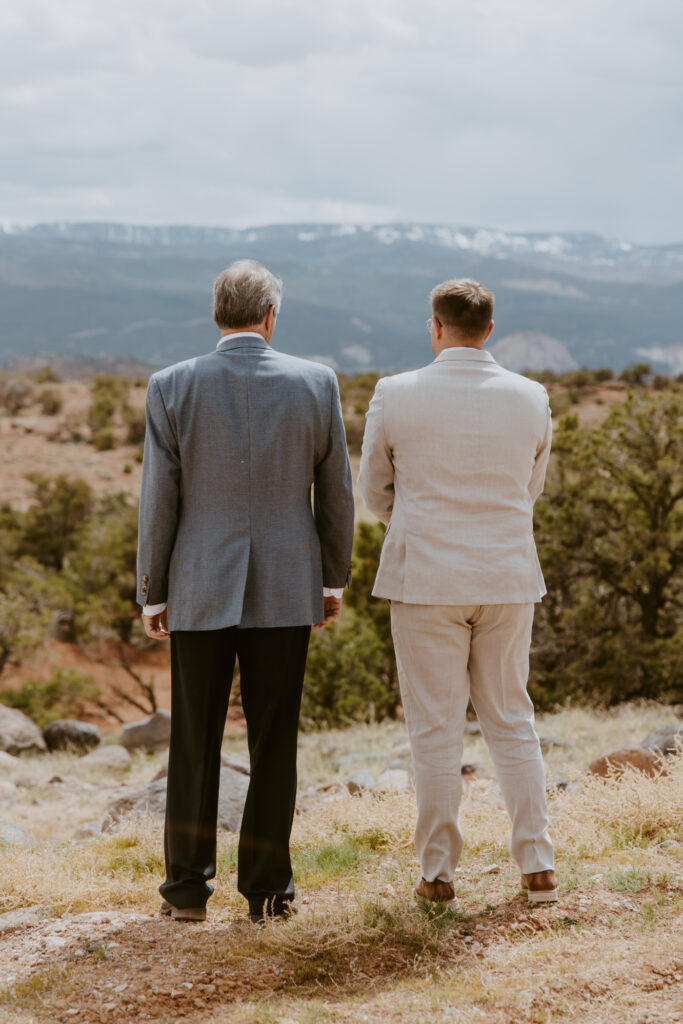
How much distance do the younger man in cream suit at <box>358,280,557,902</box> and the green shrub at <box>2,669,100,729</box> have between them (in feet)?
46.7

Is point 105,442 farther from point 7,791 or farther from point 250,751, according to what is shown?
point 250,751

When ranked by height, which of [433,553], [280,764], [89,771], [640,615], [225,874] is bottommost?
[89,771]

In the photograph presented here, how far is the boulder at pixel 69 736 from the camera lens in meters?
13.9

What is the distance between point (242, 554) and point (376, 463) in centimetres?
61

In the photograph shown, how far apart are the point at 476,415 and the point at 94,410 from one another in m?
40.5

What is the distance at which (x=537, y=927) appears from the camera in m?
3.54

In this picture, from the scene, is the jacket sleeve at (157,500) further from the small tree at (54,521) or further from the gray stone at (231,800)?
the small tree at (54,521)

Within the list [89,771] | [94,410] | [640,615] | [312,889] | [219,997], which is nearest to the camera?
[219,997]

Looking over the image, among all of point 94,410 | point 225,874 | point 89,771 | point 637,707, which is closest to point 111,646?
point 89,771

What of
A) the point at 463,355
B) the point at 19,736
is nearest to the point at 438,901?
the point at 463,355

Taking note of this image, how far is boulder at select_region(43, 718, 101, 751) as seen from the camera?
547 inches

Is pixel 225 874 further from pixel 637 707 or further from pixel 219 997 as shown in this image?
pixel 637 707

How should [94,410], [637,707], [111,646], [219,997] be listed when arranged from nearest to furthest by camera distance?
[219,997]
[637,707]
[111,646]
[94,410]

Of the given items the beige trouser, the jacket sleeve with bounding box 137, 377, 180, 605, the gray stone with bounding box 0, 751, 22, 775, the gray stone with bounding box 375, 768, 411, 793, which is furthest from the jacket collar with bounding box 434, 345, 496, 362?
the gray stone with bounding box 0, 751, 22, 775
